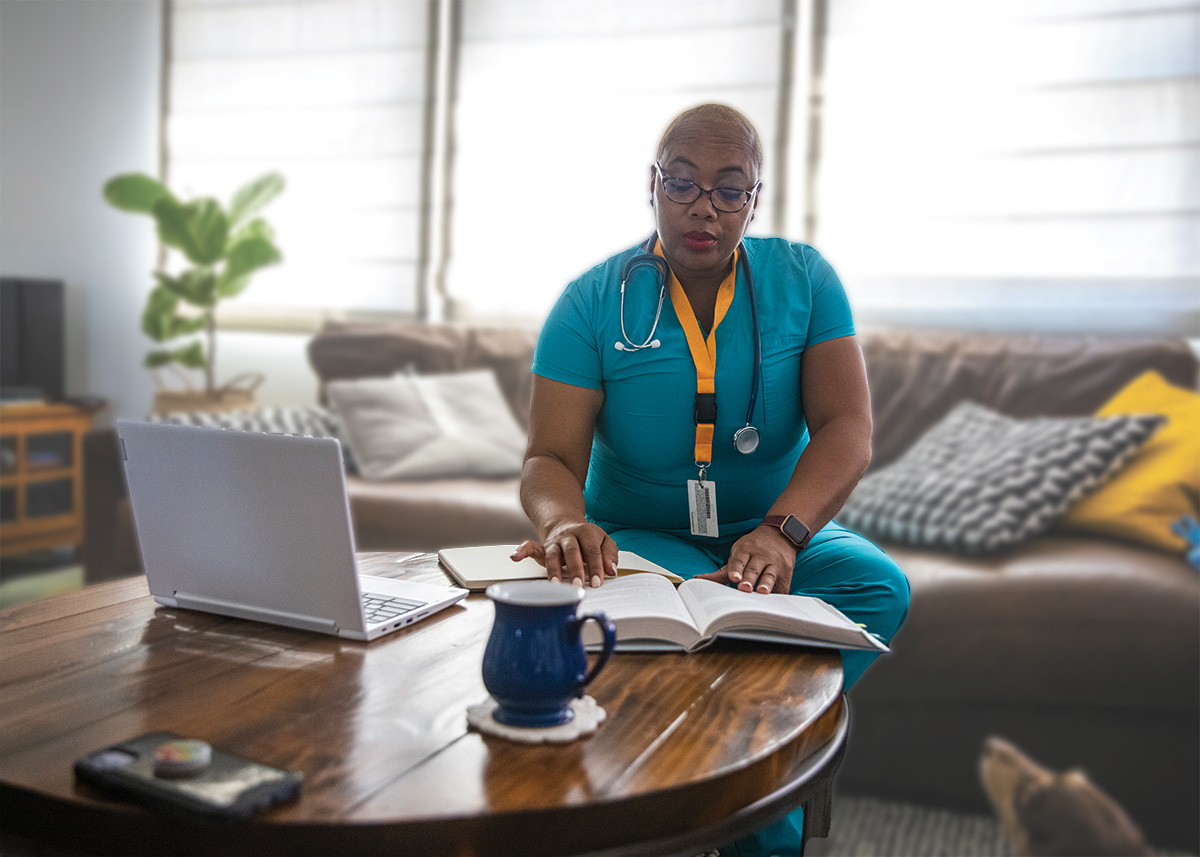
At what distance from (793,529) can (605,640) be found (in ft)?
1.82

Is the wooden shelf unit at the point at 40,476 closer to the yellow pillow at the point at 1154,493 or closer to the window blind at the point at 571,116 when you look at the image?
the window blind at the point at 571,116

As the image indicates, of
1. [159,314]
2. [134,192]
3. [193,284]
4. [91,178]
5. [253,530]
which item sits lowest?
[253,530]

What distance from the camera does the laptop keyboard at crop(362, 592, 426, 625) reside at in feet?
3.67

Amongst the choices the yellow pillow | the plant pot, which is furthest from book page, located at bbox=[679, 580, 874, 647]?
the plant pot

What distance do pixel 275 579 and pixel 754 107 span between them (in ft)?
9.68

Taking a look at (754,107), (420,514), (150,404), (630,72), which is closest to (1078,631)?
(420,514)

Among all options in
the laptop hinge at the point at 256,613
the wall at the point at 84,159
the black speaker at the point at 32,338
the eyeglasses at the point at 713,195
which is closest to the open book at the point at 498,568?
the laptop hinge at the point at 256,613

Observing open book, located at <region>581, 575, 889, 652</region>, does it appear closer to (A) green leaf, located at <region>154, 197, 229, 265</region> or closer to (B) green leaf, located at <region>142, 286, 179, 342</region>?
(A) green leaf, located at <region>154, 197, 229, 265</region>

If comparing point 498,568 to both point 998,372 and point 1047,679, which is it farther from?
point 998,372

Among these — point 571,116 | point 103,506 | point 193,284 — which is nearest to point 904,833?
point 103,506

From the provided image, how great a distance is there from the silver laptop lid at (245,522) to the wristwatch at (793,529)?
56cm

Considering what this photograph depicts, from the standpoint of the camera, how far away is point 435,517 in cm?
282

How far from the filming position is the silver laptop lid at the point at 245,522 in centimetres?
99

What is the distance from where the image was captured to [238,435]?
1.02 meters
